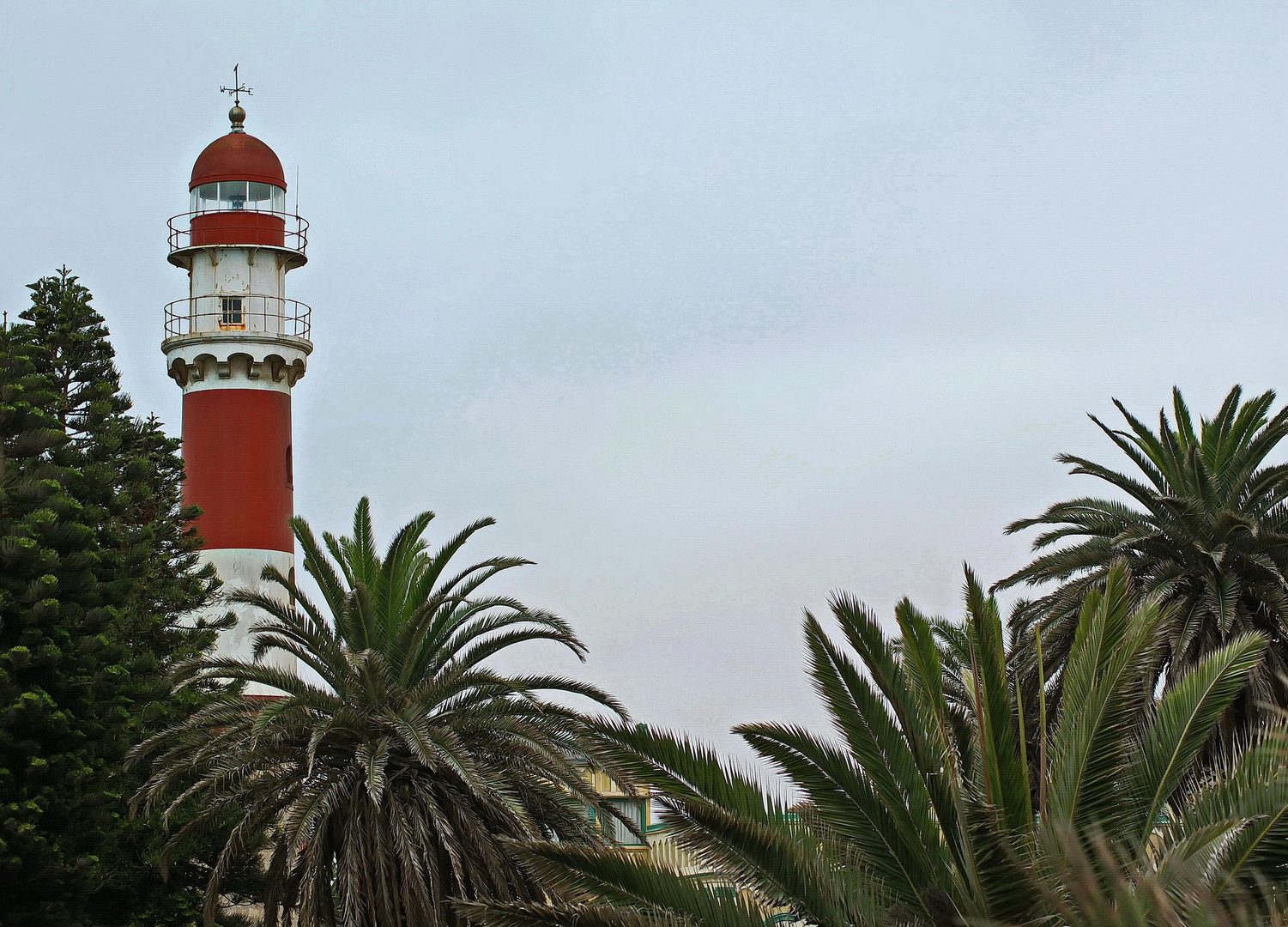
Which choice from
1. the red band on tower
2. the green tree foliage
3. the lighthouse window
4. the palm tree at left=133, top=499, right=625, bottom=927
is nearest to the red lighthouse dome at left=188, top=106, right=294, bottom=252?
the lighthouse window

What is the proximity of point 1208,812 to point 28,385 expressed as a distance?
62.1 feet

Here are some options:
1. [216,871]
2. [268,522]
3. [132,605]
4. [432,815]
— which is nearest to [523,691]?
[432,815]

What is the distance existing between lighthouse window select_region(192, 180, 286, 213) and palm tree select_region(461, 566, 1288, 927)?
86.5 ft

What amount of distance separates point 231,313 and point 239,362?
49.8 inches

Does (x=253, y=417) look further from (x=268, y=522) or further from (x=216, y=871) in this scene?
(x=216, y=871)

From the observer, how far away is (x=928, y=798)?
38.1ft

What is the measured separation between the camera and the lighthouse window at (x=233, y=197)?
36000mm

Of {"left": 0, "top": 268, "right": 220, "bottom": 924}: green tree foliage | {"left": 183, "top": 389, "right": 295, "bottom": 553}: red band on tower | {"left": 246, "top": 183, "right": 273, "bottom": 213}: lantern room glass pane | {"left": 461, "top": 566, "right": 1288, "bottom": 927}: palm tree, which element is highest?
{"left": 246, "top": 183, "right": 273, "bottom": 213}: lantern room glass pane

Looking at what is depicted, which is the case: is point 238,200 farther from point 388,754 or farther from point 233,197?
point 388,754

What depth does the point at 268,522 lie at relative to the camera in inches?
1351

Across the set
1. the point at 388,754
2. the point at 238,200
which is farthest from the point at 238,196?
the point at 388,754

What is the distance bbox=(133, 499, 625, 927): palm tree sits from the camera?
19406mm

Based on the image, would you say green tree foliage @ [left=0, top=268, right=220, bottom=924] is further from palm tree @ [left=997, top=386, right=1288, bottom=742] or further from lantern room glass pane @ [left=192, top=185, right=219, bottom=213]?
palm tree @ [left=997, top=386, right=1288, bottom=742]

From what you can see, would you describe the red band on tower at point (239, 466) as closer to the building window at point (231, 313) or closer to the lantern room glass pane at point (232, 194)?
the building window at point (231, 313)
